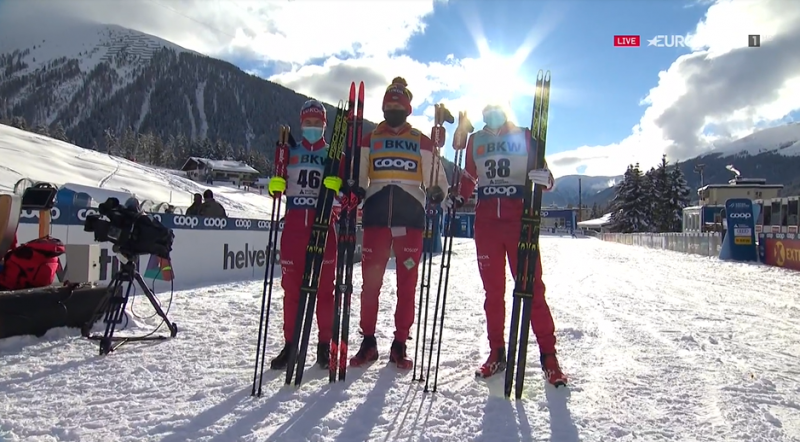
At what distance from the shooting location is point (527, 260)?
11.6 ft

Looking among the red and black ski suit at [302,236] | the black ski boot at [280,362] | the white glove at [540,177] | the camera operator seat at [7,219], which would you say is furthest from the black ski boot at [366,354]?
the camera operator seat at [7,219]

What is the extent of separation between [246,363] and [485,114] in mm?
2987

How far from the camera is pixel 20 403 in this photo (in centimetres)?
306

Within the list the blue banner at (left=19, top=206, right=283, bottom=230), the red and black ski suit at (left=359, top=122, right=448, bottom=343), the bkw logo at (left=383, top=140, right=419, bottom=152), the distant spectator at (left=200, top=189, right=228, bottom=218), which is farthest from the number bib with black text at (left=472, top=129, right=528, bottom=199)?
the distant spectator at (left=200, top=189, right=228, bottom=218)

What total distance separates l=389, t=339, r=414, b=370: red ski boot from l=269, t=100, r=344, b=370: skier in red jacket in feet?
1.81

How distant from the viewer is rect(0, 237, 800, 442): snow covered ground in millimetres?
2703

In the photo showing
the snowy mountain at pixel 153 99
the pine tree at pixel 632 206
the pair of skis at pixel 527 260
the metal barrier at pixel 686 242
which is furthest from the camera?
the snowy mountain at pixel 153 99

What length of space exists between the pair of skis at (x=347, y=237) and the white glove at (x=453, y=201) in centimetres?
84

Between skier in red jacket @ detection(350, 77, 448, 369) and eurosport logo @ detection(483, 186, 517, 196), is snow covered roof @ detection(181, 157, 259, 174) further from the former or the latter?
eurosport logo @ detection(483, 186, 517, 196)

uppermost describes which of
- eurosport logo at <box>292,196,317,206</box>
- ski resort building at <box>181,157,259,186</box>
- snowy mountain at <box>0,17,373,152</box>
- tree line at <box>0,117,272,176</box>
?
snowy mountain at <box>0,17,373,152</box>

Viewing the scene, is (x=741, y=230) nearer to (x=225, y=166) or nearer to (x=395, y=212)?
(x=395, y=212)

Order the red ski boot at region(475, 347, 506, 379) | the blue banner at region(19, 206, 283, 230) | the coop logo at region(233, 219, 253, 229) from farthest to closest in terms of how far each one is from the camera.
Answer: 1. the coop logo at region(233, 219, 253, 229)
2. the blue banner at region(19, 206, 283, 230)
3. the red ski boot at region(475, 347, 506, 379)

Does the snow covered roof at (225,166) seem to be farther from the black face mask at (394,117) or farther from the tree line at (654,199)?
→ the black face mask at (394,117)

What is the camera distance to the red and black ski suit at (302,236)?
13.0 feet
